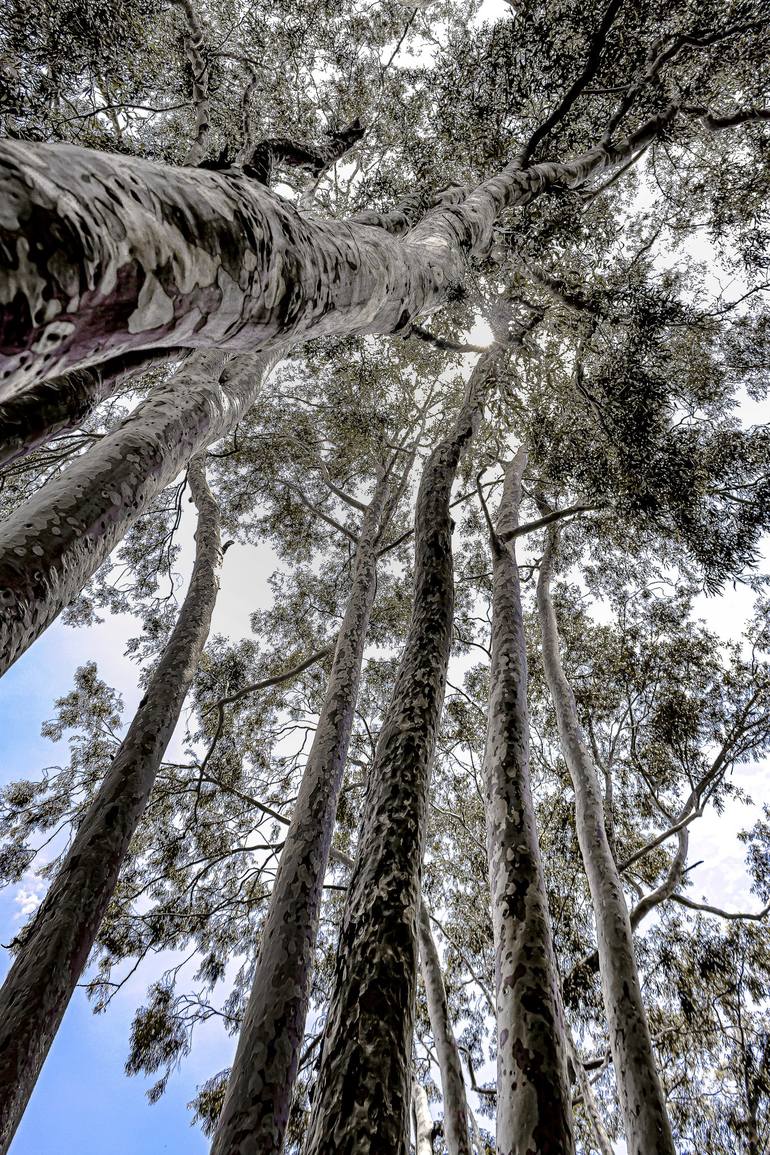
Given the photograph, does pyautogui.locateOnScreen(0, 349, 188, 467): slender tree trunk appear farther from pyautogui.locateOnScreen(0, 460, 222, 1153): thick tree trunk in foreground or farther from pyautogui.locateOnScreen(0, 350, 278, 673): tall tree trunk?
pyautogui.locateOnScreen(0, 460, 222, 1153): thick tree trunk in foreground

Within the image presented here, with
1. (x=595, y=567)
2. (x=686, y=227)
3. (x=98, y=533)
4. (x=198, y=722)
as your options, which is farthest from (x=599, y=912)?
(x=686, y=227)

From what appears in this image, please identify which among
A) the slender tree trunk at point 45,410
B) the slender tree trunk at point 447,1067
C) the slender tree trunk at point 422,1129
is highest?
the slender tree trunk at point 45,410

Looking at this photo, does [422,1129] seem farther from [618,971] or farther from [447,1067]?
[618,971]

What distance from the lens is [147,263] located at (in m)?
1.05

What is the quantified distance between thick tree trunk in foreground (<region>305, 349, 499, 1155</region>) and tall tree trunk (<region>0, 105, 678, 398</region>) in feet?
6.41

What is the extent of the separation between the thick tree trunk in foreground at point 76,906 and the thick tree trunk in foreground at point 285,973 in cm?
108

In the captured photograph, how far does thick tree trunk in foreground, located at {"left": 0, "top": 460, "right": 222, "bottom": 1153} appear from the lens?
2812mm

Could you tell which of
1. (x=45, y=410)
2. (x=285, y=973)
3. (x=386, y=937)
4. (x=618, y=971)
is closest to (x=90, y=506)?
(x=45, y=410)

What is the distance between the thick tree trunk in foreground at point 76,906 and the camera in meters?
2.81

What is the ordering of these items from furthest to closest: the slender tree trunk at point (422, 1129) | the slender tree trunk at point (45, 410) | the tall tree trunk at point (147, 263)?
the slender tree trunk at point (422, 1129) < the slender tree trunk at point (45, 410) < the tall tree trunk at point (147, 263)

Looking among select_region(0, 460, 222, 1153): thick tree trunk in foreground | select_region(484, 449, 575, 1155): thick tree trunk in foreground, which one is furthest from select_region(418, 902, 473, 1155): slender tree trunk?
select_region(0, 460, 222, 1153): thick tree trunk in foreground

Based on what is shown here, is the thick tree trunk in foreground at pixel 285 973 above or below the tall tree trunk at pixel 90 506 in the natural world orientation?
below

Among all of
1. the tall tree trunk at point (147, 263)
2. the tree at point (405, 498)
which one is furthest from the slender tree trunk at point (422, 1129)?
the tall tree trunk at point (147, 263)

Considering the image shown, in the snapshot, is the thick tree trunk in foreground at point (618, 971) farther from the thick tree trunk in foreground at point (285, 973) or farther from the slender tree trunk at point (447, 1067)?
the slender tree trunk at point (447, 1067)
